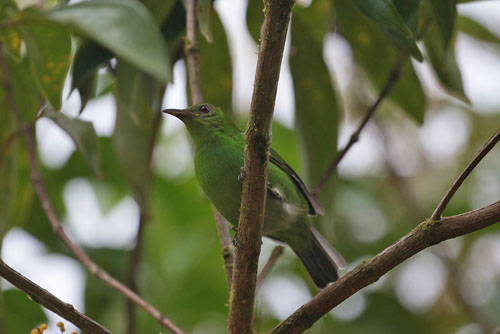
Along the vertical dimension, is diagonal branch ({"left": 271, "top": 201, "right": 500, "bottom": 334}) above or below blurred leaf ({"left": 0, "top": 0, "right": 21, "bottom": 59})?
below

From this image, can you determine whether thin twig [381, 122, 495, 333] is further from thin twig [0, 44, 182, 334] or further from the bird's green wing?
thin twig [0, 44, 182, 334]

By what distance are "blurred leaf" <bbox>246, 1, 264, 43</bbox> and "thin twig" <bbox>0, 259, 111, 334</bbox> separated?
2.13 metres

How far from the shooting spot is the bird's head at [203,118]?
3.89 meters

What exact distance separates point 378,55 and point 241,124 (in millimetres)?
2209

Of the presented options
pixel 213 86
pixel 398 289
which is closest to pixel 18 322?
pixel 213 86

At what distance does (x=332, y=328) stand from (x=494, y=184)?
7.70 feet

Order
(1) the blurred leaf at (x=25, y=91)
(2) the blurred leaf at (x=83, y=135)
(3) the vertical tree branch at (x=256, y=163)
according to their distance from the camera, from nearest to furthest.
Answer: (3) the vertical tree branch at (x=256, y=163) → (2) the blurred leaf at (x=83, y=135) → (1) the blurred leaf at (x=25, y=91)

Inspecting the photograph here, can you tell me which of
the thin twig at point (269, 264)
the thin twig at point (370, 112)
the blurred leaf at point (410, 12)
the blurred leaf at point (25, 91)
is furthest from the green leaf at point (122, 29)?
the blurred leaf at point (25, 91)

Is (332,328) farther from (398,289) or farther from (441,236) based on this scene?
(441,236)

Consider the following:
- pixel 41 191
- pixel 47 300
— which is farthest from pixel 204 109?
pixel 47 300

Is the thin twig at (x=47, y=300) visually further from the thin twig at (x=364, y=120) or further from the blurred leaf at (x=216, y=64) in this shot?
the blurred leaf at (x=216, y=64)

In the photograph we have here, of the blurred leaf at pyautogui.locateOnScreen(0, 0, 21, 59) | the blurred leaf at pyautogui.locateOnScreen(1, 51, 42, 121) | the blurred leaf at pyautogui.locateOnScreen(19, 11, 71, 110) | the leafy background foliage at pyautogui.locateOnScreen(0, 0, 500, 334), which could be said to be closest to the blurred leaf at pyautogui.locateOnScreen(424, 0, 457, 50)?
the leafy background foliage at pyautogui.locateOnScreen(0, 0, 500, 334)

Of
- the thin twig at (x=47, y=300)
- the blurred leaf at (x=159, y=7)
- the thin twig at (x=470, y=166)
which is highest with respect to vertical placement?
the blurred leaf at (x=159, y=7)

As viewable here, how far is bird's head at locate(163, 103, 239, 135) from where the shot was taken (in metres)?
3.89
